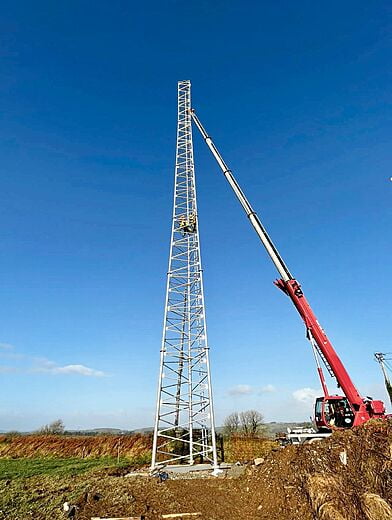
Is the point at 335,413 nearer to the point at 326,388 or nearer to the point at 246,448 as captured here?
the point at 326,388

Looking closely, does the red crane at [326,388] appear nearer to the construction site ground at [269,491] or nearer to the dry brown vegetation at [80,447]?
the construction site ground at [269,491]

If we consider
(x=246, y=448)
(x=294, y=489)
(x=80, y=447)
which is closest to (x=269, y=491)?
(x=294, y=489)

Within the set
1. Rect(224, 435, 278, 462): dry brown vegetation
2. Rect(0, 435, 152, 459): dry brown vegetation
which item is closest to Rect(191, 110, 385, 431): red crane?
Rect(224, 435, 278, 462): dry brown vegetation

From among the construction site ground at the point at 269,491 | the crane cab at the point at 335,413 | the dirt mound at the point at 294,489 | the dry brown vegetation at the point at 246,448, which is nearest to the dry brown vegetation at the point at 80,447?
the dry brown vegetation at the point at 246,448

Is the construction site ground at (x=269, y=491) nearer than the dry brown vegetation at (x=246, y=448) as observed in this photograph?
Yes

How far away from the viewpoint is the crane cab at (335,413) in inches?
711

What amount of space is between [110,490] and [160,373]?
18.8 ft

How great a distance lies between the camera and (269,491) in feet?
40.9

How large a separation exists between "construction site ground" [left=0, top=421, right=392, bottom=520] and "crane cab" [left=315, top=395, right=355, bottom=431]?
3.46 meters

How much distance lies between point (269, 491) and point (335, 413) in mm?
7362

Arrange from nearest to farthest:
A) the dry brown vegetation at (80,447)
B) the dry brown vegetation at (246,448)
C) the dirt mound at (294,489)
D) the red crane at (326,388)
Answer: the dirt mound at (294,489), the red crane at (326,388), the dry brown vegetation at (246,448), the dry brown vegetation at (80,447)

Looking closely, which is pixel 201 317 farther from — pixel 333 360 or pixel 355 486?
pixel 355 486

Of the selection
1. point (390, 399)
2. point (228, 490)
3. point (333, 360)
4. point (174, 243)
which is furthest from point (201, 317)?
point (390, 399)

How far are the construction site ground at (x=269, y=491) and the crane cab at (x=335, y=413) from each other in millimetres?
3462
